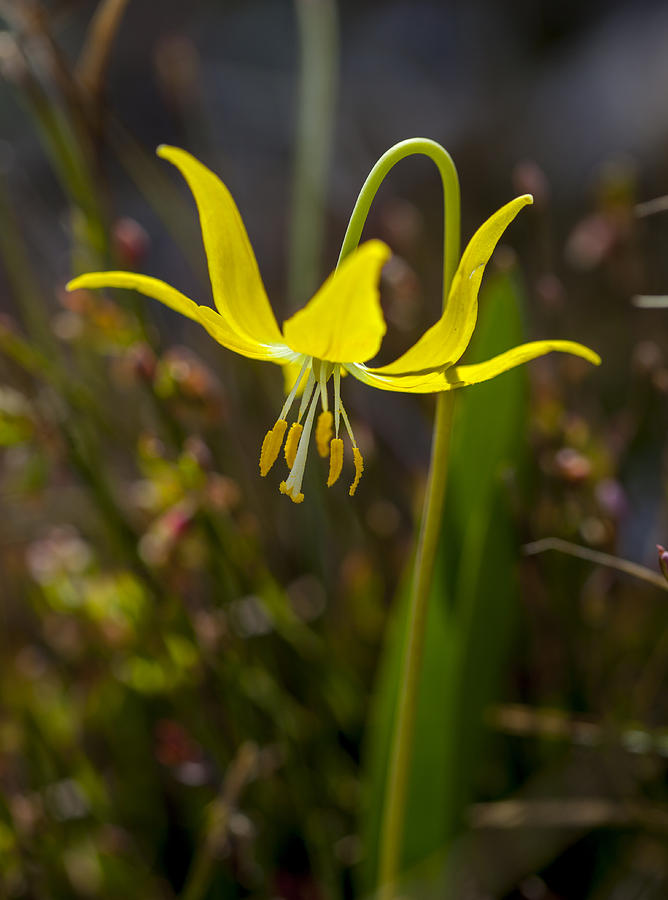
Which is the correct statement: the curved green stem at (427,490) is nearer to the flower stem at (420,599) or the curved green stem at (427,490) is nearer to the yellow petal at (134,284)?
the flower stem at (420,599)

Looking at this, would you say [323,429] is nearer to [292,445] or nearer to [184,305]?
[292,445]

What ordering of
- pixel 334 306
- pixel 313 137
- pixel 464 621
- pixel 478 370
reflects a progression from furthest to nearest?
pixel 313 137
pixel 464 621
pixel 478 370
pixel 334 306

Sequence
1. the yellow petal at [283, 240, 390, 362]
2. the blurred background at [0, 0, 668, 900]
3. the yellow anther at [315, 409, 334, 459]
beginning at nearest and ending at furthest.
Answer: the yellow petal at [283, 240, 390, 362], the yellow anther at [315, 409, 334, 459], the blurred background at [0, 0, 668, 900]

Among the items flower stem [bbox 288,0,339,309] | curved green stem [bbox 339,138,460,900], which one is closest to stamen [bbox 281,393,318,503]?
curved green stem [bbox 339,138,460,900]

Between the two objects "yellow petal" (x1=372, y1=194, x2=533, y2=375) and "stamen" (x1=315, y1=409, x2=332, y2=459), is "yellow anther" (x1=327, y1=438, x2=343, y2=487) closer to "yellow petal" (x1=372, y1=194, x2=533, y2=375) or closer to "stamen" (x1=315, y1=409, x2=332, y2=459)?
"stamen" (x1=315, y1=409, x2=332, y2=459)

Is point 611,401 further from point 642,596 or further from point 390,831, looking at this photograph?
point 390,831

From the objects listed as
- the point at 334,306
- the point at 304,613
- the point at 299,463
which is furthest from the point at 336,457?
the point at 304,613
